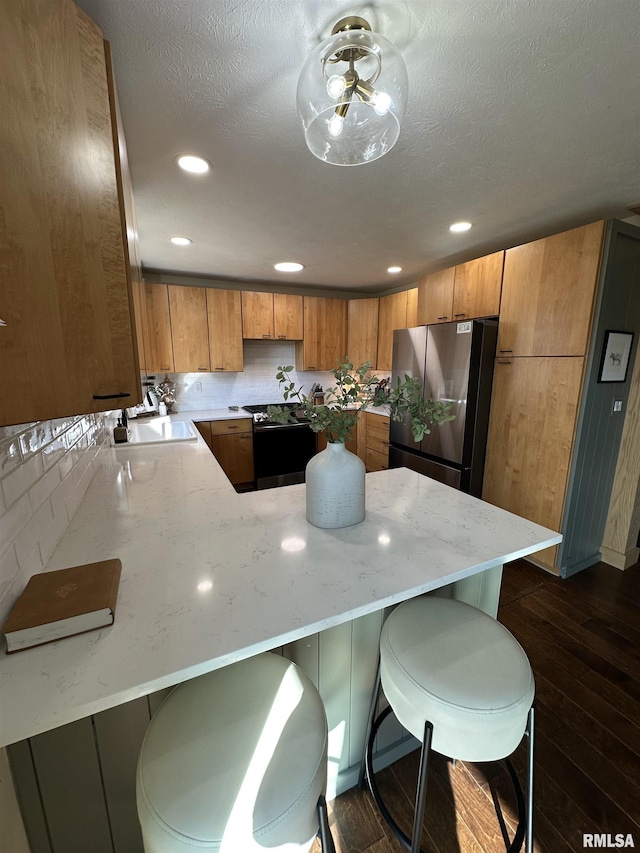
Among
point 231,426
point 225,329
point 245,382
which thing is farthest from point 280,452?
point 225,329

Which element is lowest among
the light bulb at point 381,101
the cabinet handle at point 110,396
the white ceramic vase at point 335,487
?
the white ceramic vase at point 335,487

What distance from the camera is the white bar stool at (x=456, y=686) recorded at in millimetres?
753

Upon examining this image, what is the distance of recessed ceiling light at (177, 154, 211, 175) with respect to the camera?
1478 millimetres

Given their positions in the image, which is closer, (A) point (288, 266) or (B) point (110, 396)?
(B) point (110, 396)

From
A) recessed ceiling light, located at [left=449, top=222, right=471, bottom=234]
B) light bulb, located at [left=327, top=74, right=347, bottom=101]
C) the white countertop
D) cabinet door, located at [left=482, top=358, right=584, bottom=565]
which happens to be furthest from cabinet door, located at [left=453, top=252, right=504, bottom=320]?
light bulb, located at [left=327, top=74, right=347, bottom=101]

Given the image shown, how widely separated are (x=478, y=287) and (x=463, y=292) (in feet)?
0.46

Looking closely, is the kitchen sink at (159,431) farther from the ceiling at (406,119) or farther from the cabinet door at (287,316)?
the cabinet door at (287,316)

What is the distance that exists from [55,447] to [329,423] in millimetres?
894

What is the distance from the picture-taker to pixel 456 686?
776 mm

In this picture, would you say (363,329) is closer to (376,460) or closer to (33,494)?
(376,460)

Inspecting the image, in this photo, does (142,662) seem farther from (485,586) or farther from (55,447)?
(485,586)

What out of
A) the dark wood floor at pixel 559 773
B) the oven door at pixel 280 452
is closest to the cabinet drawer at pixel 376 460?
the oven door at pixel 280 452

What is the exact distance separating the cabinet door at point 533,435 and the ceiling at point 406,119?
96 centimetres

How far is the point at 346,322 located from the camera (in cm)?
422
